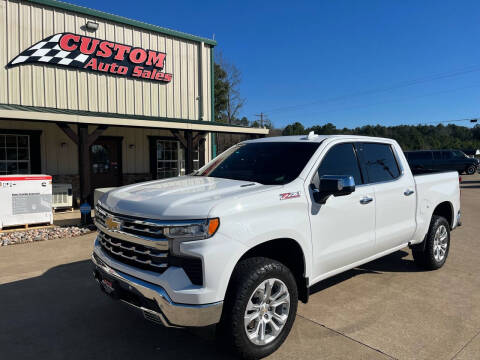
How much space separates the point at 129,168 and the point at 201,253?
40.1ft

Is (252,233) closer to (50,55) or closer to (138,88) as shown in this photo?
(50,55)

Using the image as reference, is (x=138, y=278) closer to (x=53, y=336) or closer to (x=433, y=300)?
(x=53, y=336)

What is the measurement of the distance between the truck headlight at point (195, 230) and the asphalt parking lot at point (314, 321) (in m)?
1.14

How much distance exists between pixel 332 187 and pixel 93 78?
11883 mm

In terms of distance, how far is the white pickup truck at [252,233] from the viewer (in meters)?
2.57

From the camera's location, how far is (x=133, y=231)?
2.86 m

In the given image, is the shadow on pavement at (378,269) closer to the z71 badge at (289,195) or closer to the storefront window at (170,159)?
the z71 badge at (289,195)

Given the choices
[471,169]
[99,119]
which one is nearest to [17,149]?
[99,119]

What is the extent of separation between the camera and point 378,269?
5238 mm

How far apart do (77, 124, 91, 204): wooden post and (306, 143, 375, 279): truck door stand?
7382 mm

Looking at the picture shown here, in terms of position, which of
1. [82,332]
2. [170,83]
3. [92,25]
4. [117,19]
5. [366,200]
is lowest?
[82,332]

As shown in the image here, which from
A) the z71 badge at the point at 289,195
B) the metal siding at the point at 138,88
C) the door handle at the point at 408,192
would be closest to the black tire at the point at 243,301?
the z71 badge at the point at 289,195

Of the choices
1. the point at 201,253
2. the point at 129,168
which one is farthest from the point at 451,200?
the point at 129,168

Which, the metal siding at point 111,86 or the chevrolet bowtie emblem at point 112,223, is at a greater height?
the metal siding at point 111,86
